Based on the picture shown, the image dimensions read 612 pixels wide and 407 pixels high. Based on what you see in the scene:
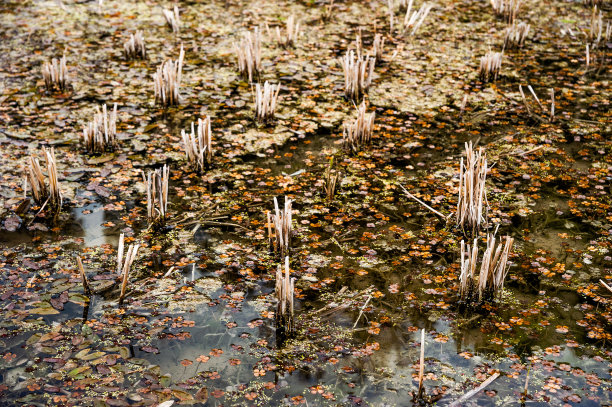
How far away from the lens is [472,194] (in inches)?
180

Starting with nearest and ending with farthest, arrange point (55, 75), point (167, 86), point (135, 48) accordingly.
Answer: point (167, 86) → point (55, 75) → point (135, 48)

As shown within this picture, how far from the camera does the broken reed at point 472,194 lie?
454 cm

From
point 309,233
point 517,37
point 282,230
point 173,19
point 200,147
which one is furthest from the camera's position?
point 173,19

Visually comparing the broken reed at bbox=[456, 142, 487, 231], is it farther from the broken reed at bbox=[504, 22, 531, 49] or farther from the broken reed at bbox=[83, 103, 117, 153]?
the broken reed at bbox=[504, 22, 531, 49]

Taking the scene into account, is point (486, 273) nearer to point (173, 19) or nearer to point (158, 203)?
point (158, 203)

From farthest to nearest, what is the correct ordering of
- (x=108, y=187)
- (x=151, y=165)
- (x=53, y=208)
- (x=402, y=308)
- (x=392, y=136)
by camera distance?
1. (x=392, y=136)
2. (x=151, y=165)
3. (x=108, y=187)
4. (x=53, y=208)
5. (x=402, y=308)

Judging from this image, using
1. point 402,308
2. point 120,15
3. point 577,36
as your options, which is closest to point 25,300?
point 402,308

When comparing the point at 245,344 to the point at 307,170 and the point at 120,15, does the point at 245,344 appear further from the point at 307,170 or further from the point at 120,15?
the point at 120,15

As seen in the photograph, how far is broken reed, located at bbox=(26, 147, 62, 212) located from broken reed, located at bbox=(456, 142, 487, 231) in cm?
341

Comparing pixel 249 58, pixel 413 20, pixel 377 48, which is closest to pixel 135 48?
pixel 249 58

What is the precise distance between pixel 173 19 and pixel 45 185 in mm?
4506

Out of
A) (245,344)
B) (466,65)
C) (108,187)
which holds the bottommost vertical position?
(245,344)

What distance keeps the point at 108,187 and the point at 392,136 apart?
3.02 metres

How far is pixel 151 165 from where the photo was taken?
5.69 m
